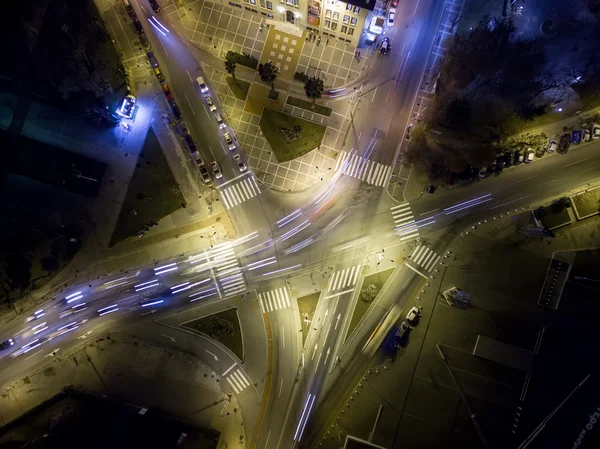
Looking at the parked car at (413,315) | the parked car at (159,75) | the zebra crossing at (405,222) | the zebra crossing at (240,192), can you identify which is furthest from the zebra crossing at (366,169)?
the parked car at (159,75)

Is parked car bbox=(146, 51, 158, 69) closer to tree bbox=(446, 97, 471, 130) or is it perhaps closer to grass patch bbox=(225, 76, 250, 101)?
grass patch bbox=(225, 76, 250, 101)

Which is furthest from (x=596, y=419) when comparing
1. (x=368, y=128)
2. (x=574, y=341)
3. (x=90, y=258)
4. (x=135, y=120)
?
(x=135, y=120)

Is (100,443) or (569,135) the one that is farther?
(569,135)

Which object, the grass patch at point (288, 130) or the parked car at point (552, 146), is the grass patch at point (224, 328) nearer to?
the grass patch at point (288, 130)

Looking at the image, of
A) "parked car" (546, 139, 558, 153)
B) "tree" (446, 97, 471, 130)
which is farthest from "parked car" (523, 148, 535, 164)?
"tree" (446, 97, 471, 130)

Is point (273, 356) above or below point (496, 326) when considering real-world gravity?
below

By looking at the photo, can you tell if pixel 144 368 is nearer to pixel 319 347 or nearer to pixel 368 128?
pixel 319 347

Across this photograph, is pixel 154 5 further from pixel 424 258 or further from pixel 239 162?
pixel 424 258
